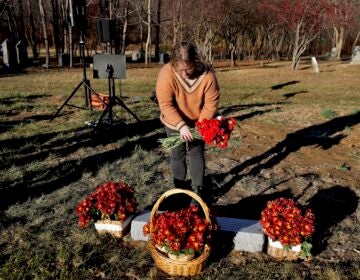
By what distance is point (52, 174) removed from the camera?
5.23 m

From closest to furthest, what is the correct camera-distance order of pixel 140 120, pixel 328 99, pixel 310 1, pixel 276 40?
1. pixel 140 120
2. pixel 328 99
3. pixel 310 1
4. pixel 276 40

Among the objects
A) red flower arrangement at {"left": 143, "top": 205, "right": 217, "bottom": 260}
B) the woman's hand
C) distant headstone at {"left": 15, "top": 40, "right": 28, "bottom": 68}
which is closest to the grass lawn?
red flower arrangement at {"left": 143, "top": 205, "right": 217, "bottom": 260}

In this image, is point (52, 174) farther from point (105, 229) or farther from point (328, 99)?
point (328, 99)

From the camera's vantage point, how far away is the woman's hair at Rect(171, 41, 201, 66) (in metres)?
3.26

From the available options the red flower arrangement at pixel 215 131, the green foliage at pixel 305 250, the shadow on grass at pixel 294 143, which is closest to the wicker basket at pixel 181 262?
the red flower arrangement at pixel 215 131

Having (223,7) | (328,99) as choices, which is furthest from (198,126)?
(223,7)

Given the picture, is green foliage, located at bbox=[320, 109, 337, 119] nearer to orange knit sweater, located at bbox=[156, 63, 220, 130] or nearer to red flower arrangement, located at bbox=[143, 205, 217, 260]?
orange knit sweater, located at bbox=[156, 63, 220, 130]

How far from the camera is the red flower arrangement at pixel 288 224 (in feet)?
9.82

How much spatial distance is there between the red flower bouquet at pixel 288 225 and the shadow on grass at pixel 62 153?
114 inches

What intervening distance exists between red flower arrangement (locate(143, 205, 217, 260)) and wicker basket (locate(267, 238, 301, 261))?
646 millimetres

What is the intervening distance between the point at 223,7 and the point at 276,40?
14.1 meters

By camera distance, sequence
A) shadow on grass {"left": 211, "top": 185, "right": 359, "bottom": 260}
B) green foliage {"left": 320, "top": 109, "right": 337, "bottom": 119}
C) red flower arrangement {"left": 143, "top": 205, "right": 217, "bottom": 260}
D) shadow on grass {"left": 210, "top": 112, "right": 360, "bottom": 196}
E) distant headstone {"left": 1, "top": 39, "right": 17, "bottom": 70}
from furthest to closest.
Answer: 1. distant headstone {"left": 1, "top": 39, "right": 17, "bottom": 70}
2. green foliage {"left": 320, "top": 109, "right": 337, "bottom": 119}
3. shadow on grass {"left": 210, "top": 112, "right": 360, "bottom": 196}
4. shadow on grass {"left": 211, "top": 185, "right": 359, "bottom": 260}
5. red flower arrangement {"left": 143, "top": 205, "right": 217, "bottom": 260}

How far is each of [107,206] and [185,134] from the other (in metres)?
0.99

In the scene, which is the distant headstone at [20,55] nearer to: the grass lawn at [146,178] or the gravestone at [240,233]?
the grass lawn at [146,178]
